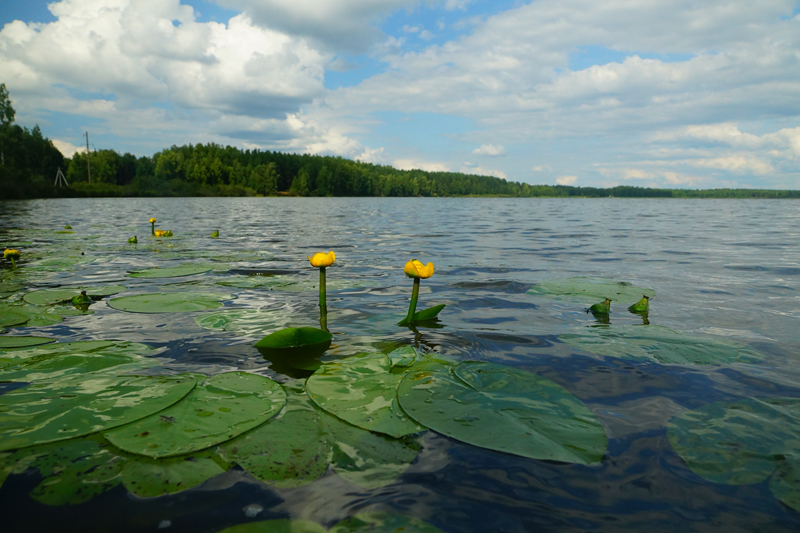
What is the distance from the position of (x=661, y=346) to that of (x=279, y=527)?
3151 millimetres

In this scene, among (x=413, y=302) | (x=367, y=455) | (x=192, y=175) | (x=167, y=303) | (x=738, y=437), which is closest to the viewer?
(x=367, y=455)

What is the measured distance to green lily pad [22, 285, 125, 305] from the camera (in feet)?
15.0

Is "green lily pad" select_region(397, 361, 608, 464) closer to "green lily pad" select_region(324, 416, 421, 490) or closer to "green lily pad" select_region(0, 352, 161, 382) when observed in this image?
"green lily pad" select_region(324, 416, 421, 490)

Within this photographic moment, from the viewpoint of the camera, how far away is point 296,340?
10.7 ft

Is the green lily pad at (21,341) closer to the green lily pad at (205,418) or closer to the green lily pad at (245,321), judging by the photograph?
the green lily pad at (245,321)

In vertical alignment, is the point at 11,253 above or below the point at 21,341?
above

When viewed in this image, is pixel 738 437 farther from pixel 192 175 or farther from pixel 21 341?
pixel 192 175

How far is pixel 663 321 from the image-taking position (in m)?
4.28

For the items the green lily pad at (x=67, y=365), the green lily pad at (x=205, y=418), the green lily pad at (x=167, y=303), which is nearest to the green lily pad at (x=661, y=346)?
the green lily pad at (x=205, y=418)

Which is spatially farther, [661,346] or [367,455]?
[661,346]

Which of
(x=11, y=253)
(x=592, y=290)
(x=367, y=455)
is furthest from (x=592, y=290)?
(x=11, y=253)

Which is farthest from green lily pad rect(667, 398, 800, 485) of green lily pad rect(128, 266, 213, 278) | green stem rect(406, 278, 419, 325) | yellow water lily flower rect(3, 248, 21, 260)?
yellow water lily flower rect(3, 248, 21, 260)

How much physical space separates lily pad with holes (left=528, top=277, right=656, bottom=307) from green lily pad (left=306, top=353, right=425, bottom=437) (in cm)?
312

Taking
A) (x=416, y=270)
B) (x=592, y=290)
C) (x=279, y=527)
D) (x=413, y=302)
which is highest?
(x=416, y=270)
